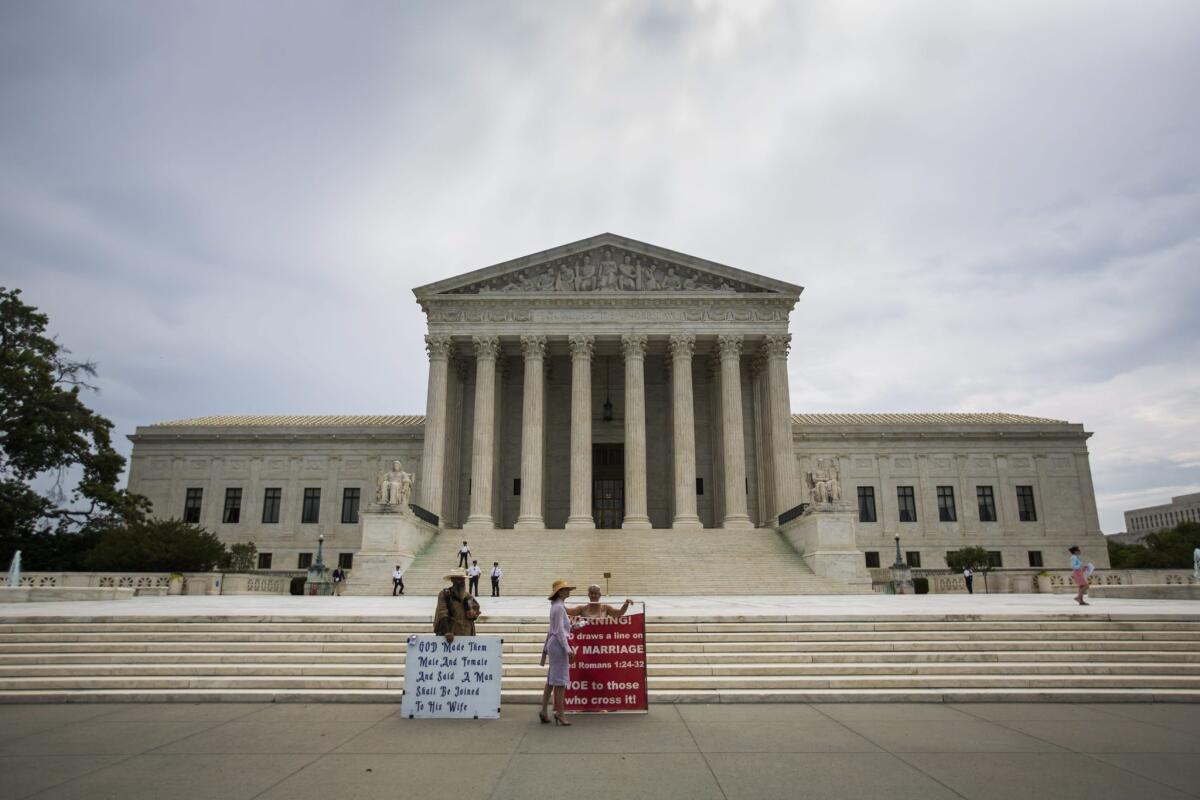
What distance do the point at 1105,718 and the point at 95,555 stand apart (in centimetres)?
3624

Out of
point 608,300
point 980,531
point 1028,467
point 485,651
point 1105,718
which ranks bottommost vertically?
point 1105,718

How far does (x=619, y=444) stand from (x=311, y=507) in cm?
2004

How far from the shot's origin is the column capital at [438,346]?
133ft

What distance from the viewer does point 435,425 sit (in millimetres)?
40031

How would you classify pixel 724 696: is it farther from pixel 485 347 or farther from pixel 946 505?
pixel 946 505

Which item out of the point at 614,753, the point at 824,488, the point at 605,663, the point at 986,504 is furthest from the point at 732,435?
the point at 614,753

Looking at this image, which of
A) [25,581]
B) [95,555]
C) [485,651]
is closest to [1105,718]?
[485,651]

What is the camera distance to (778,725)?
31.3 ft

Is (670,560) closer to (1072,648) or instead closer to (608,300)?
(608,300)

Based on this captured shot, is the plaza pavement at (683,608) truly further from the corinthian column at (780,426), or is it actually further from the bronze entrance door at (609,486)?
the bronze entrance door at (609,486)

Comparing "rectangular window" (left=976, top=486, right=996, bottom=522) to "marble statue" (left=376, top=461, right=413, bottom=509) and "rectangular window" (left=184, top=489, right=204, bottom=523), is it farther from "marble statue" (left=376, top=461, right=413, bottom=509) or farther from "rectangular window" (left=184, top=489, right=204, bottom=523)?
"rectangular window" (left=184, top=489, right=204, bottom=523)

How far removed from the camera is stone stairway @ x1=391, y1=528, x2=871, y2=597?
29.2 m

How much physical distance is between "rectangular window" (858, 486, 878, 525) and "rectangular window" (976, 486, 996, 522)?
6.71m

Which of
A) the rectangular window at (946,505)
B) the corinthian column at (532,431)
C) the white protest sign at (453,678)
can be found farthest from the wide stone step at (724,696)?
the rectangular window at (946,505)
